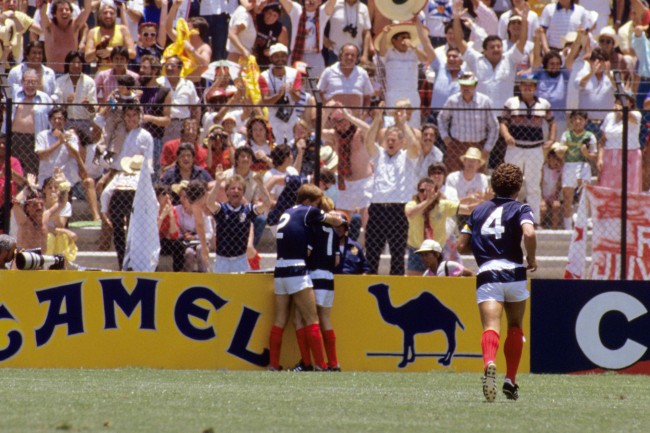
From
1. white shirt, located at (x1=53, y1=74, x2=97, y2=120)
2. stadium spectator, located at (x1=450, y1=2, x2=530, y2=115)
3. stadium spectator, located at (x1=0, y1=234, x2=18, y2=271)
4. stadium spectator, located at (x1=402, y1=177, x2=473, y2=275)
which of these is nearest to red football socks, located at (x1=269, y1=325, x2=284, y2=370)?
stadium spectator, located at (x1=402, y1=177, x2=473, y2=275)

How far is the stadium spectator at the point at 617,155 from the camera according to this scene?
14.6 meters

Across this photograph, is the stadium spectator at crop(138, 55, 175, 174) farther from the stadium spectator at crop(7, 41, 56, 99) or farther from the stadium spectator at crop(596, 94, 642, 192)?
the stadium spectator at crop(596, 94, 642, 192)

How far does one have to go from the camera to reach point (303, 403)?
28.2ft

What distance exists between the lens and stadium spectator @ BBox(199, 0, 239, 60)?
18.7 meters

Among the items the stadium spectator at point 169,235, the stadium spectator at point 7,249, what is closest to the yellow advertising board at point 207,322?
the stadium spectator at point 7,249

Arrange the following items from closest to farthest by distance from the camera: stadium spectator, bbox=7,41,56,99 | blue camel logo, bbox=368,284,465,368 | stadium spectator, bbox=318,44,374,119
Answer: blue camel logo, bbox=368,284,465,368 → stadium spectator, bbox=7,41,56,99 → stadium spectator, bbox=318,44,374,119

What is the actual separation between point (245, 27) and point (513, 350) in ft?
32.5

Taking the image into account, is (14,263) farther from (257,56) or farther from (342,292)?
(257,56)

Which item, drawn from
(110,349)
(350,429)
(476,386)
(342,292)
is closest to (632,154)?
(342,292)

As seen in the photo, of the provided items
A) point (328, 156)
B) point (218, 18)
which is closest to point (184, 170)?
point (328, 156)

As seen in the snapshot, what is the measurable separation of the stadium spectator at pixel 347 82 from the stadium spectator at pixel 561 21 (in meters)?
3.26

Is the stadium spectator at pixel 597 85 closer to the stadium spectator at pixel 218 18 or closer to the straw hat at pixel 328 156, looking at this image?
the straw hat at pixel 328 156

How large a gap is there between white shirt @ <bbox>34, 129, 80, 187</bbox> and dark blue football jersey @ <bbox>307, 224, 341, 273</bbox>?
13.0 ft

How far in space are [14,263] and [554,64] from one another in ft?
25.0
